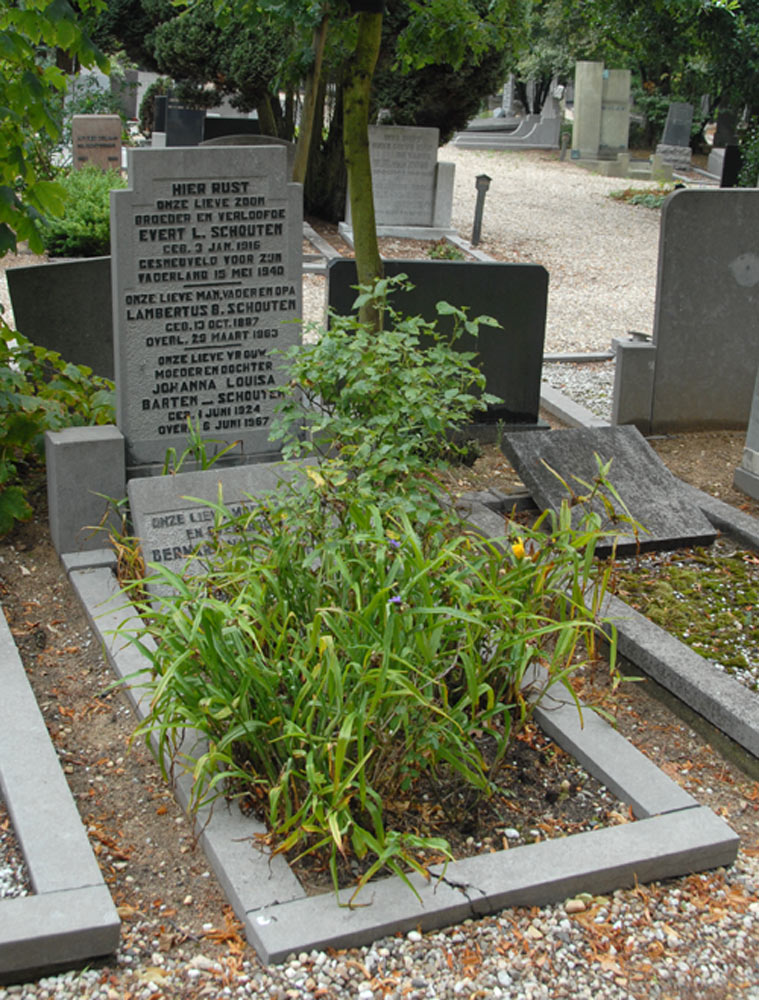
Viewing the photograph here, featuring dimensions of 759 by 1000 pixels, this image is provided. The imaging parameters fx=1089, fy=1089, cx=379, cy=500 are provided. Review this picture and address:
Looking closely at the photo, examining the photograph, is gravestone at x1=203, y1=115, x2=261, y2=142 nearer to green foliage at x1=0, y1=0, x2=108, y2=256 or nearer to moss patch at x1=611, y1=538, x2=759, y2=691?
green foliage at x1=0, y1=0, x2=108, y2=256

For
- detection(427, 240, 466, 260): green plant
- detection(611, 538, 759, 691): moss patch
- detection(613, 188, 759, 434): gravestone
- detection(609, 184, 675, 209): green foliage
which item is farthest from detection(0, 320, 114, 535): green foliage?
detection(609, 184, 675, 209): green foliage

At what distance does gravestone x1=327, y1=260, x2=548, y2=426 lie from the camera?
6328 mm

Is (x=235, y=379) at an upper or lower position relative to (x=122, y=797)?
upper

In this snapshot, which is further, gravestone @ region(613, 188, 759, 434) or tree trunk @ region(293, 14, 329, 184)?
tree trunk @ region(293, 14, 329, 184)

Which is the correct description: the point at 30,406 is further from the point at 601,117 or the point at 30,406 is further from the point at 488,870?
the point at 601,117

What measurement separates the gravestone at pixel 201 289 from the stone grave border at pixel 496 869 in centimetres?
225

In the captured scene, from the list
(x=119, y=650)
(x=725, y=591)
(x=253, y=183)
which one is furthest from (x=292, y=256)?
(x=725, y=591)

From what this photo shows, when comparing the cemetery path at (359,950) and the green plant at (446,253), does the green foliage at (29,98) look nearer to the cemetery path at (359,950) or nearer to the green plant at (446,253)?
the cemetery path at (359,950)

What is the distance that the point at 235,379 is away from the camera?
5184mm

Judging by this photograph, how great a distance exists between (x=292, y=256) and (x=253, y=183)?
38 centimetres

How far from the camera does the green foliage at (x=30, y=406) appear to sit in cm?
494

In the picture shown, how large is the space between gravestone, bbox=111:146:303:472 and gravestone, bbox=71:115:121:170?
11.8 m

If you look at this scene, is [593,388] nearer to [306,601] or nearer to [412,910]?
[306,601]

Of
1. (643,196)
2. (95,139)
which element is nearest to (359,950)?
(95,139)
